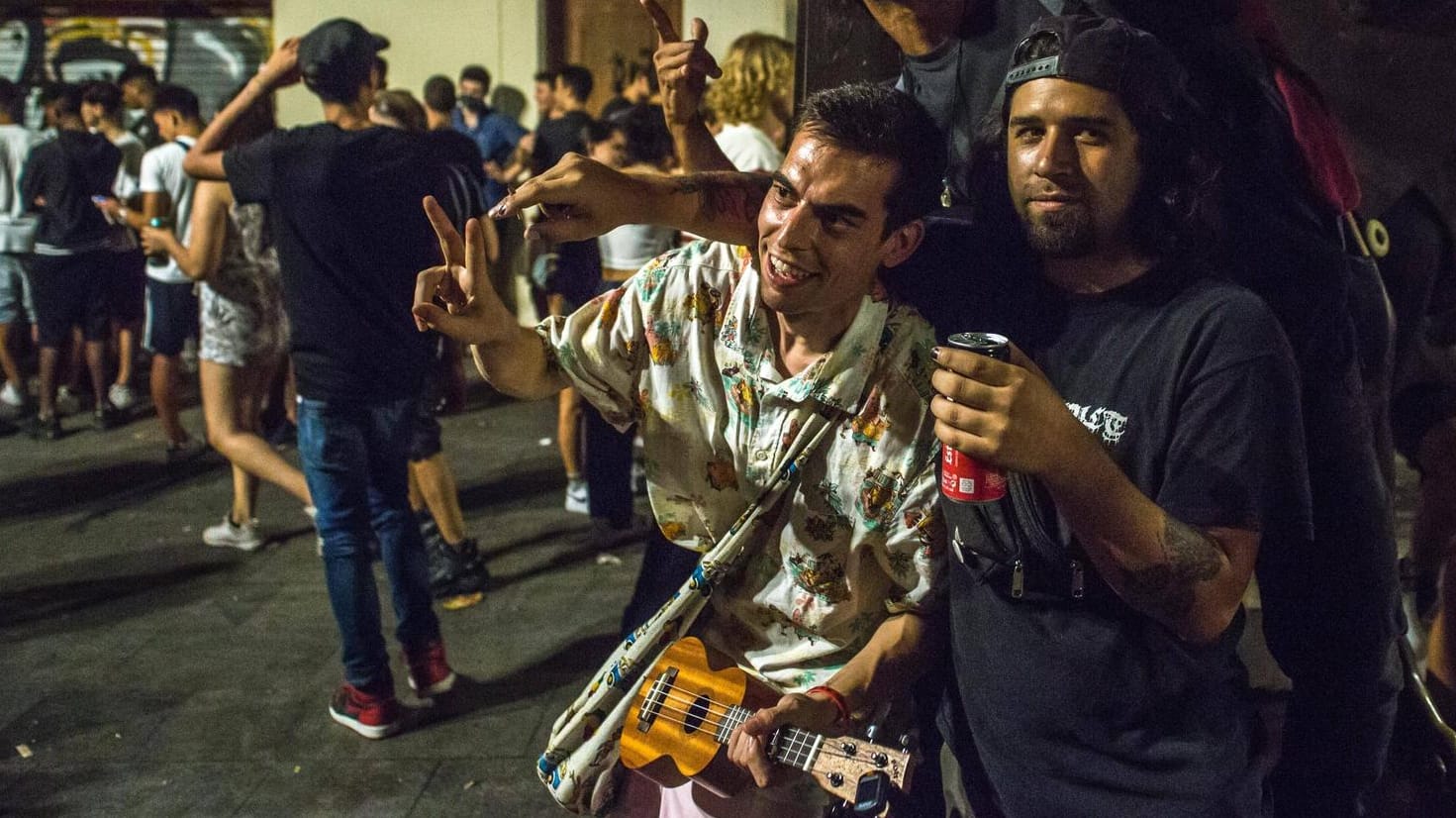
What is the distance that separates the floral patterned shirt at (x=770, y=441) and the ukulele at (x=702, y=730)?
0.12 metres

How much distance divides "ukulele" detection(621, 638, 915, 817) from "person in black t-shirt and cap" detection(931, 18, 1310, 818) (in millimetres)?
305

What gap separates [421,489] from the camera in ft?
17.7

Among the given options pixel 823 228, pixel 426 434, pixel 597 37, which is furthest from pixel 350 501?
pixel 597 37

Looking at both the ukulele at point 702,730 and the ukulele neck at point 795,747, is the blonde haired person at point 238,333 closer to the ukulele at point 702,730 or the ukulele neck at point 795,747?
the ukulele at point 702,730

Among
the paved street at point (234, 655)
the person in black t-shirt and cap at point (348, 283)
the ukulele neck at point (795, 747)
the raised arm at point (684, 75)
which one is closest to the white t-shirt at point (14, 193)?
the paved street at point (234, 655)

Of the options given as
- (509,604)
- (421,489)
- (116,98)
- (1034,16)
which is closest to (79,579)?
(421,489)

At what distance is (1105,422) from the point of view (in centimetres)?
180

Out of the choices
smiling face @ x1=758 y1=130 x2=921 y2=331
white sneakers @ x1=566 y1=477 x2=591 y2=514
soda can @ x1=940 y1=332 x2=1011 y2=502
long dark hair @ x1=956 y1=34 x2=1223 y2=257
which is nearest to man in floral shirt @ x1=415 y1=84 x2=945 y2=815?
smiling face @ x1=758 y1=130 x2=921 y2=331

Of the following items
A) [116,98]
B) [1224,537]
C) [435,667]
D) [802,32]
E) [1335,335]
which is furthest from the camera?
[116,98]

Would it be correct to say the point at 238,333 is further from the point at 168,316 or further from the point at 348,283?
the point at 348,283

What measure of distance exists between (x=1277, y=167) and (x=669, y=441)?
131cm

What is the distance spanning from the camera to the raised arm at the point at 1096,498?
62.5 inches

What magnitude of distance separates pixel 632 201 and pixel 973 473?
102cm

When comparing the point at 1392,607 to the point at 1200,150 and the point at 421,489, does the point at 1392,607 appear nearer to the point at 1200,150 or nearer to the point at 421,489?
the point at 1200,150
